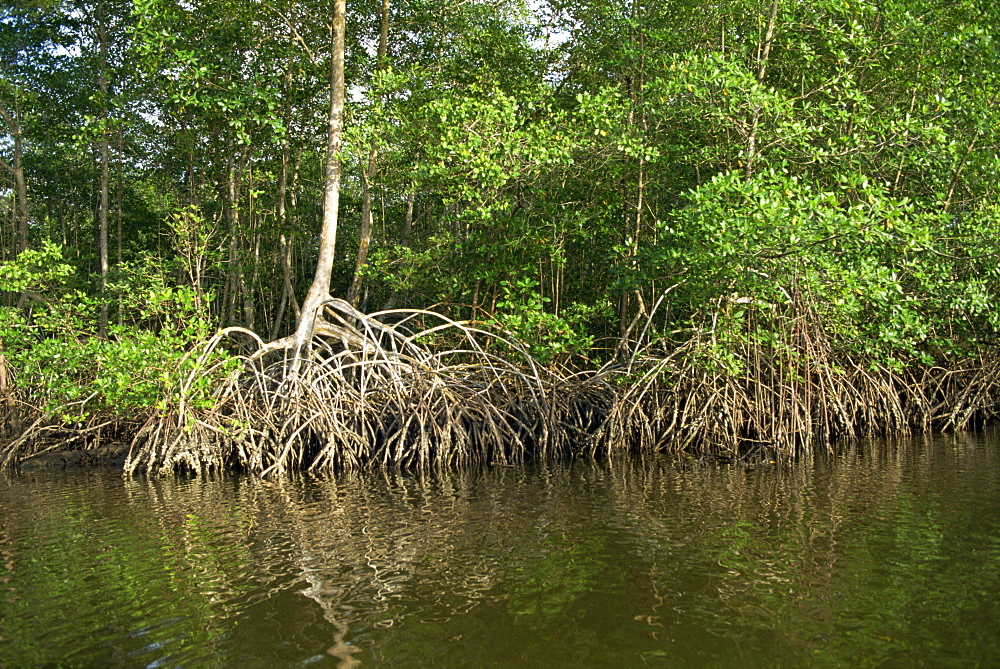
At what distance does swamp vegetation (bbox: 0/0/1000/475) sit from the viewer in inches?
344

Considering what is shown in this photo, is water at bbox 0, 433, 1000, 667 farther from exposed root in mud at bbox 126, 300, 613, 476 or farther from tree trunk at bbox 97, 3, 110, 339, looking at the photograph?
tree trunk at bbox 97, 3, 110, 339

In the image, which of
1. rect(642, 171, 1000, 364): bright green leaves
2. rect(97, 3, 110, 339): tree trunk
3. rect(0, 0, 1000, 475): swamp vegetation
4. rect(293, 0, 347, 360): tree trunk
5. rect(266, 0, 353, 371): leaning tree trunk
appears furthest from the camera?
rect(97, 3, 110, 339): tree trunk

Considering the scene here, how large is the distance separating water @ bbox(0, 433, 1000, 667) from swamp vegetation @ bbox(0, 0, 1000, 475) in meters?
1.49

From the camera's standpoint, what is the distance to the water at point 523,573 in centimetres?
369

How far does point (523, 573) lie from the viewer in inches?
189

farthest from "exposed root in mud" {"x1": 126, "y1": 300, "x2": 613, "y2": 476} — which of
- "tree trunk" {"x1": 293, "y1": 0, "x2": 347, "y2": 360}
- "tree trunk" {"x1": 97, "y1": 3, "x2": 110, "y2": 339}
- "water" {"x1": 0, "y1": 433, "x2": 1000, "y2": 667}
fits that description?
"tree trunk" {"x1": 97, "y1": 3, "x2": 110, "y2": 339}

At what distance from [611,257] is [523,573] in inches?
246

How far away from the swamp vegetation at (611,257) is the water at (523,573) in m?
1.49

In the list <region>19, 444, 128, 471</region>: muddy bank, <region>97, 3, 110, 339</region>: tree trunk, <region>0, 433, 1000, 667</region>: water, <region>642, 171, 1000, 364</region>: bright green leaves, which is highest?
<region>97, 3, 110, 339</region>: tree trunk

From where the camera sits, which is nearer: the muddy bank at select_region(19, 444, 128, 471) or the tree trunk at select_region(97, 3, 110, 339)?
the muddy bank at select_region(19, 444, 128, 471)

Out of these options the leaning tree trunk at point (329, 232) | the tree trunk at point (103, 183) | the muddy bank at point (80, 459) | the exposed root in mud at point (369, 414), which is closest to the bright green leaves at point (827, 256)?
the exposed root in mud at point (369, 414)

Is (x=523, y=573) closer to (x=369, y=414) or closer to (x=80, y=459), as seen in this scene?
(x=369, y=414)

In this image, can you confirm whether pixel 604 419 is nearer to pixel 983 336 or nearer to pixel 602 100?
pixel 602 100

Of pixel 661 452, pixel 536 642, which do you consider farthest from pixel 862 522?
pixel 661 452
